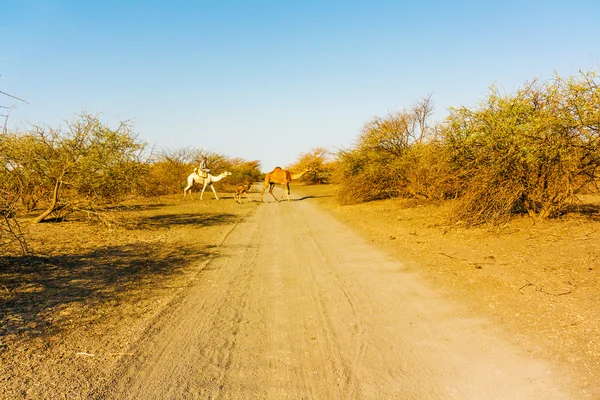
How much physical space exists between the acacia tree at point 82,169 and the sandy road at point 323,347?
27.9 feet

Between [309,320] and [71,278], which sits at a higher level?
[71,278]

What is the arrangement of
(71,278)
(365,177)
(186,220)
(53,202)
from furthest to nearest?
(365,177), (186,220), (53,202), (71,278)

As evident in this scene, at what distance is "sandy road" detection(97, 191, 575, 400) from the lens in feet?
11.3

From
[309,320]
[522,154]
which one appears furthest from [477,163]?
[309,320]

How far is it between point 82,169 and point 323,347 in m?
11.9

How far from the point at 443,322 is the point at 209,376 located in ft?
9.60

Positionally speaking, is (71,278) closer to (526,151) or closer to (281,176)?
(526,151)

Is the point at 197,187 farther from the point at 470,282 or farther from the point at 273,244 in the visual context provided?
the point at 470,282

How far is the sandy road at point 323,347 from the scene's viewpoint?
346 cm

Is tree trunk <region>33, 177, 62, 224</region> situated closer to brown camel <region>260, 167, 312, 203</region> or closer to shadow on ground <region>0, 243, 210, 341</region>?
shadow on ground <region>0, 243, 210, 341</region>

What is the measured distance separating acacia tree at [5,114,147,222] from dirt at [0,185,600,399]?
12.3 ft

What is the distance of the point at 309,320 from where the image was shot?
5.12m

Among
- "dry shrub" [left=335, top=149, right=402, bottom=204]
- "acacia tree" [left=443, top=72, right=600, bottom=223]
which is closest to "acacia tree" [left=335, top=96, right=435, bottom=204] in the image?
"dry shrub" [left=335, top=149, right=402, bottom=204]

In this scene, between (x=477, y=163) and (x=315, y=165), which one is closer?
(x=477, y=163)
